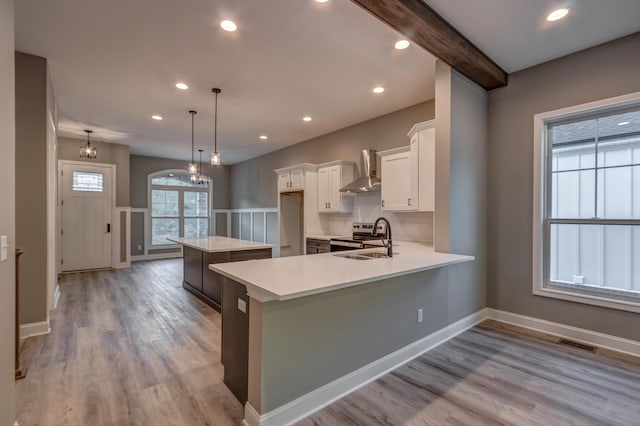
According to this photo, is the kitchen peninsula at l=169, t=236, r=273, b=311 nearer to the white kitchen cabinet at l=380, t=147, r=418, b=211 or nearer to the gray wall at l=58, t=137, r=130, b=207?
the white kitchen cabinet at l=380, t=147, r=418, b=211

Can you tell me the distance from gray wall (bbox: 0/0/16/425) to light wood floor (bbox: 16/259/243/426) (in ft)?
1.74

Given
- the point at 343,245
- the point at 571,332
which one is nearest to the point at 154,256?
the point at 343,245

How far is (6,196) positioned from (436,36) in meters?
3.07

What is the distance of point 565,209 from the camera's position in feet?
10.6

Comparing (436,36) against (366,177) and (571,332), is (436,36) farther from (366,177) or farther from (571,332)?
(571,332)

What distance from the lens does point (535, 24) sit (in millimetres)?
2582

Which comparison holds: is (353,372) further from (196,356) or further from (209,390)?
(196,356)

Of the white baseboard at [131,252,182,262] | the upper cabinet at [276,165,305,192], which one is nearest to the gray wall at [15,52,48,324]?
the upper cabinet at [276,165,305,192]

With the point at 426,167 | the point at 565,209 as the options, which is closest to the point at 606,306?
the point at 565,209

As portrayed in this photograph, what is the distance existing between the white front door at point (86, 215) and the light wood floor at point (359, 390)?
3740 mm

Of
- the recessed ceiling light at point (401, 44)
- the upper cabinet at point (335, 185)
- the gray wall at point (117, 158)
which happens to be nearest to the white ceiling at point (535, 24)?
the recessed ceiling light at point (401, 44)

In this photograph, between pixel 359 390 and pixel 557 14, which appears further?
pixel 557 14

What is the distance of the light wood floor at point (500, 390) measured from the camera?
1922mm

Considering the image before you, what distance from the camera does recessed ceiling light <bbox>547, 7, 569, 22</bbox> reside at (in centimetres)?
239
